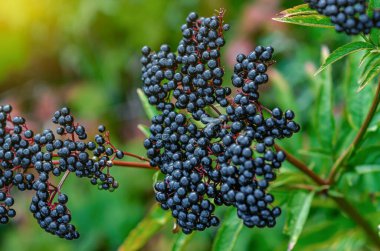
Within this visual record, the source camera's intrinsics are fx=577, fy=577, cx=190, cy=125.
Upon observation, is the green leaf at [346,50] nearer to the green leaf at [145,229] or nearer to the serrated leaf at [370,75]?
the serrated leaf at [370,75]

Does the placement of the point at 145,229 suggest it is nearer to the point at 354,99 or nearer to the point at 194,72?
the point at 194,72

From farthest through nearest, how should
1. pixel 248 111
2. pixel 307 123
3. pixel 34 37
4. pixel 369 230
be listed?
1. pixel 34 37
2. pixel 307 123
3. pixel 369 230
4. pixel 248 111

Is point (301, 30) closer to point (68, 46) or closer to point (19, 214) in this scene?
point (68, 46)

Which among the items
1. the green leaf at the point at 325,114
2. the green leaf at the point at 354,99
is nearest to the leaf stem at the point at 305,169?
the green leaf at the point at 325,114

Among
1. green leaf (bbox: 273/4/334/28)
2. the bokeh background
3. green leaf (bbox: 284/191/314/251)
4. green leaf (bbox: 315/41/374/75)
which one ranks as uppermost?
green leaf (bbox: 273/4/334/28)

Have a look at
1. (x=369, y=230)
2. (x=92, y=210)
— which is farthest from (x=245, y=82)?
(x=92, y=210)

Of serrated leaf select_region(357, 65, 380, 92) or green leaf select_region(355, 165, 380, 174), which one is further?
green leaf select_region(355, 165, 380, 174)

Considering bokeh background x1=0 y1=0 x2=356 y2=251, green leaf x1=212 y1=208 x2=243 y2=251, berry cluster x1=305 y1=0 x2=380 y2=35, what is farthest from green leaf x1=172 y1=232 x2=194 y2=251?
bokeh background x1=0 y1=0 x2=356 y2=251

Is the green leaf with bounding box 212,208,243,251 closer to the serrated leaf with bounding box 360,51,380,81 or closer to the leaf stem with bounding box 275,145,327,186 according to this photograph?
the leaf stem with bounding box 275,145,327,186
